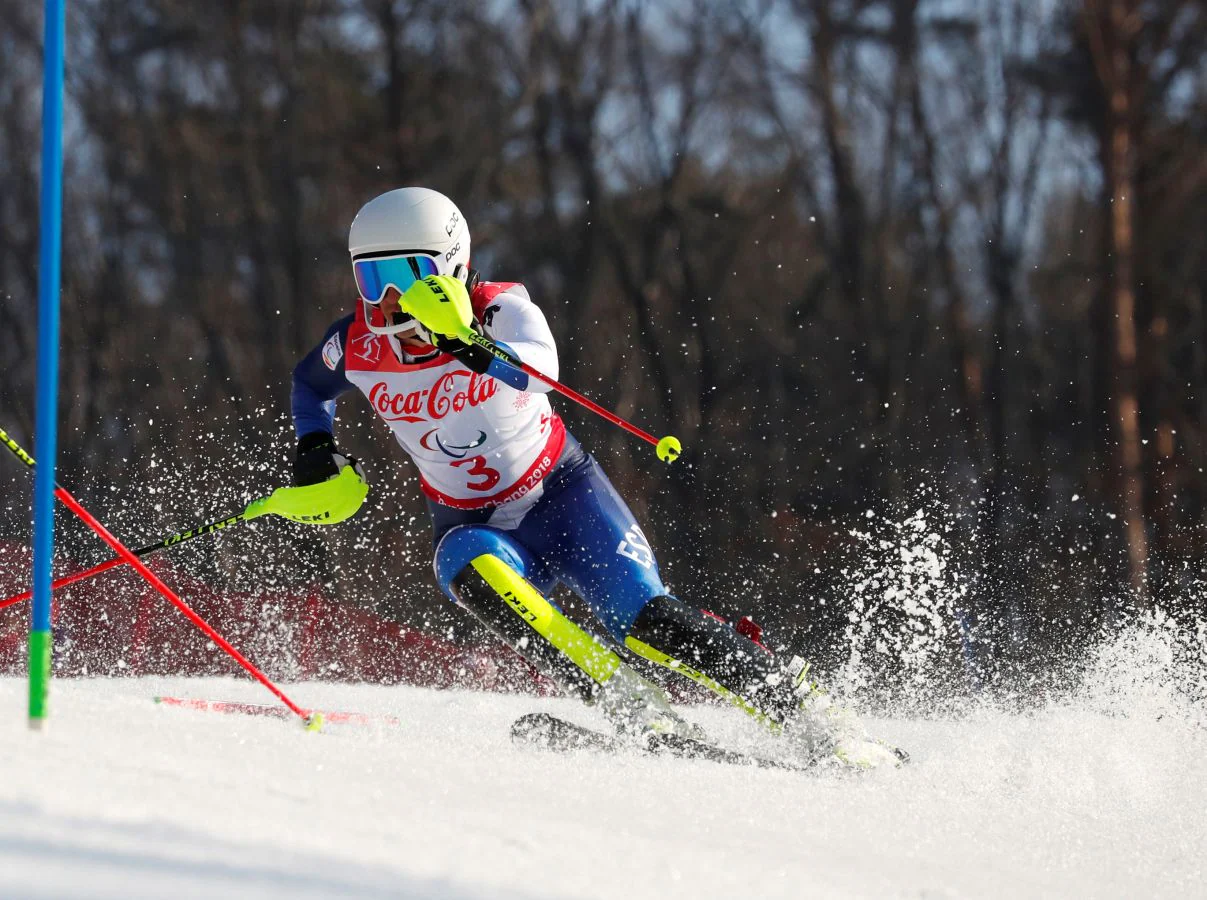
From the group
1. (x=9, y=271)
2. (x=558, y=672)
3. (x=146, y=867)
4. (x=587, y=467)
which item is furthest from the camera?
(x=9, y=271)

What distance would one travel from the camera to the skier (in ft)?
9.42

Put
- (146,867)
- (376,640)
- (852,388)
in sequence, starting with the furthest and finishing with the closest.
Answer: (852,388) < (376,640) < (146,867)

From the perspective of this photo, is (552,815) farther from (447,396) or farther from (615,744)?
(447,396)

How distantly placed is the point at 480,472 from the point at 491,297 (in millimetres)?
418

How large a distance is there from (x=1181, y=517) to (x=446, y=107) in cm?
691

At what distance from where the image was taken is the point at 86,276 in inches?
450

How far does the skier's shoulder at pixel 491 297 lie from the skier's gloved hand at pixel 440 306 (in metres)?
0.18

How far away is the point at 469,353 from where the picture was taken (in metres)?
2.76

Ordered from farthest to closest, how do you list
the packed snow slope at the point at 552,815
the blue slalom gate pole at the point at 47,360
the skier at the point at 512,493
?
the skier at the point at 512,493 → the blue slalom gate pole at the point at 47,360 → the packed snow slope at the point at 552,815

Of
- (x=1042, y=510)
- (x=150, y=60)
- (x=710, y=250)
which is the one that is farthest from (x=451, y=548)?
(x=150, y=60)

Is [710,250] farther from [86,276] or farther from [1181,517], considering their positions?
[86,276]

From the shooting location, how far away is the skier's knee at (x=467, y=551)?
2.94 meters

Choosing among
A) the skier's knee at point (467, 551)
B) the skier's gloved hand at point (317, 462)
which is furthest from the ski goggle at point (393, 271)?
the skier's knee at point (467, 551)

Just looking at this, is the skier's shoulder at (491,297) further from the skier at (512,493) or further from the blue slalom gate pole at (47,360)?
the blue slalom gate pole at (47,360)
